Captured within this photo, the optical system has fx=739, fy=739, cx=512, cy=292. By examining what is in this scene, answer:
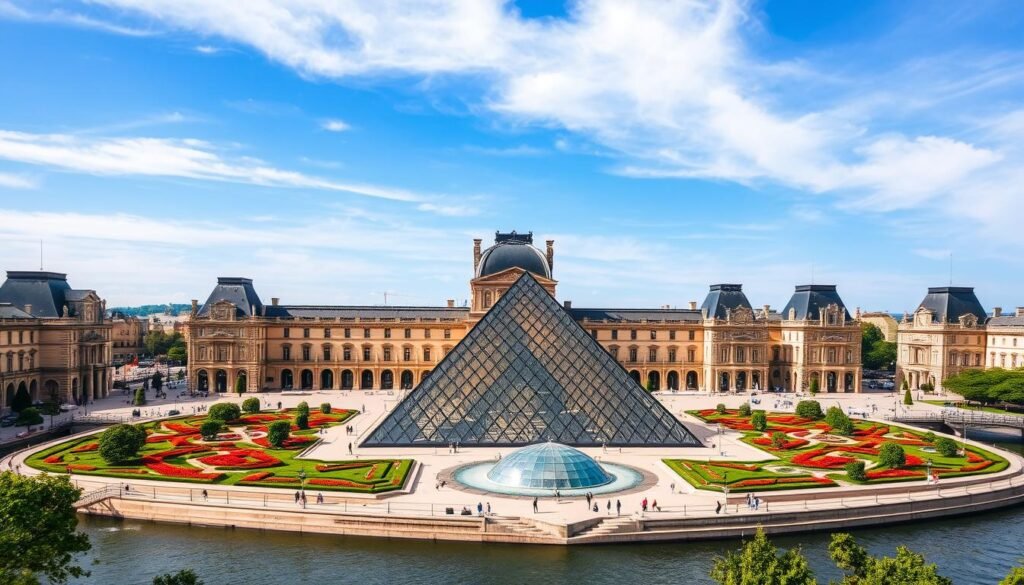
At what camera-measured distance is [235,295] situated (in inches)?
2479

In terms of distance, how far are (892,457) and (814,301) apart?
36.8 m

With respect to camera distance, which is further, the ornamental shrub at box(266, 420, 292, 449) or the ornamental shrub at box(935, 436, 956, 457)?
the ornamental shrub at box(266, 420, 292, 449)

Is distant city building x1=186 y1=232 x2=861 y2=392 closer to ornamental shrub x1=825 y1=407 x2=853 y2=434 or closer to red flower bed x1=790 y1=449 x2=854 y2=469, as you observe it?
ornamental shrub x1=825 y1=407 x2=853 y2=434

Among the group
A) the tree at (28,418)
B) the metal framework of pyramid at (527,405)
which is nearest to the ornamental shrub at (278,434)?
the metal framework of pyramid at (527,405)

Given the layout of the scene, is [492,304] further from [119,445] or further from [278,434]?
[119,445]

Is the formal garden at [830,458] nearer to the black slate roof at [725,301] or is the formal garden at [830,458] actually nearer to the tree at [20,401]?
the black slate roof at [725,301]

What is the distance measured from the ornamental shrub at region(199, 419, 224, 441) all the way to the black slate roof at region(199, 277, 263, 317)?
84.1 feet

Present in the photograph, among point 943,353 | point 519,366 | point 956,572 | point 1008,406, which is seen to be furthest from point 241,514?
point 943,353

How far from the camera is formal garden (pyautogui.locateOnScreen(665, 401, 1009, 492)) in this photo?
2972 cm

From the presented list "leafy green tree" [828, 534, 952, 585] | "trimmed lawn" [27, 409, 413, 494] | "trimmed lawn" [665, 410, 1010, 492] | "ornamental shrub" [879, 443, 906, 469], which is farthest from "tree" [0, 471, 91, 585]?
"ornamental shrub" [879, 443, 906, 469]

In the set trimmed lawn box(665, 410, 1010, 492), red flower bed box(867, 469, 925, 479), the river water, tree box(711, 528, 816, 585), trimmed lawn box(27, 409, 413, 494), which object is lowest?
the river water

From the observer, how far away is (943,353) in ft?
207

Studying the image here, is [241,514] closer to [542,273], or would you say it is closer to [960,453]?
[960,453]

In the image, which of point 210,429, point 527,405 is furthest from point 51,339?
point 527,405
